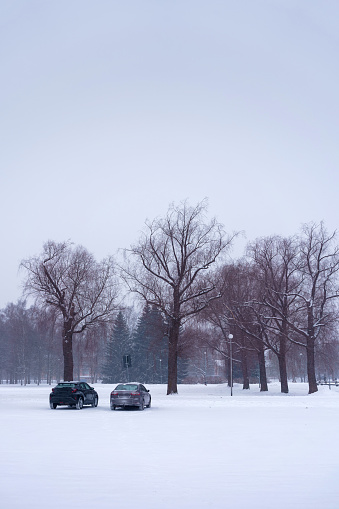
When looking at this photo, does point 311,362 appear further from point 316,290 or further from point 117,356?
point 117,356

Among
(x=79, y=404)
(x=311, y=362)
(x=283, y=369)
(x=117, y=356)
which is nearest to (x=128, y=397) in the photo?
(x=79, y=404)

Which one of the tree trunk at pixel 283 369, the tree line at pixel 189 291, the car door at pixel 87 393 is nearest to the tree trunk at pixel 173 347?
the tree line at pixel 189 291

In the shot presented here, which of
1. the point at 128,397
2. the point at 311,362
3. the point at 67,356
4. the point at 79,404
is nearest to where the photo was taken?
the point at 128,397

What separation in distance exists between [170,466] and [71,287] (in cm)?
3614

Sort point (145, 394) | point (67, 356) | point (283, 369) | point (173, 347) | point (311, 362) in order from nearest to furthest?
point (145, 394), point (173, 347), point (311, 362), point (67, 356), point (283, 369)

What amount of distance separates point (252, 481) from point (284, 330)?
128 feet

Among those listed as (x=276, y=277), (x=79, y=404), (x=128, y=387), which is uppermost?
(x=276, y=277)

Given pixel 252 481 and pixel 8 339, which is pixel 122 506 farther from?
pixel 8 339

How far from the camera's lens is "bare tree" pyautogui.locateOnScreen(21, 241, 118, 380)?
46031mm

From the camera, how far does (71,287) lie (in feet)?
155

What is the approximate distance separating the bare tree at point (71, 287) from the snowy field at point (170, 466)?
25095 millimetres

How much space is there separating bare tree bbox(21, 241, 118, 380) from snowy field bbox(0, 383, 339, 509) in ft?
82.3

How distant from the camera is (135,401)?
30.9 meters

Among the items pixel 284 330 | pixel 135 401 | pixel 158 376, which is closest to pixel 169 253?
pixel 284 330
